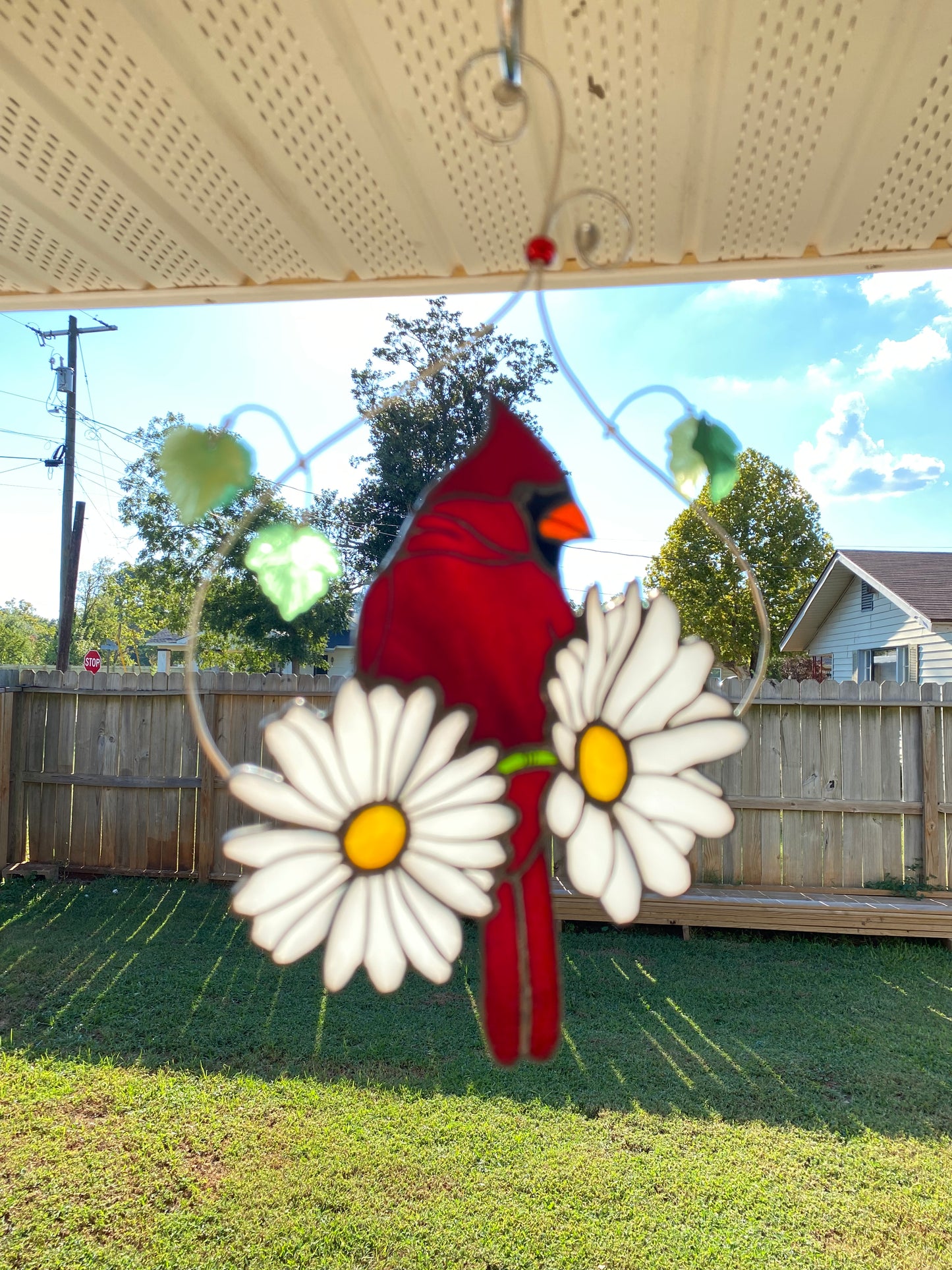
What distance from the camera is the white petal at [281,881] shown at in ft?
2.15

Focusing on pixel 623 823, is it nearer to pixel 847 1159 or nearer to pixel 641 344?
pixel 641 344

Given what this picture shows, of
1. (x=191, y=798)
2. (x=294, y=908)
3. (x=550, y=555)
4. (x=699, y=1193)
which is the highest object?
(x=550, y=555)

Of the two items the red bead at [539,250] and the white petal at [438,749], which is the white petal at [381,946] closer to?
the white petal at [438,749]

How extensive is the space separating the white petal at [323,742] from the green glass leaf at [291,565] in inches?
7.9

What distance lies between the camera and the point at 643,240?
55.2 inches

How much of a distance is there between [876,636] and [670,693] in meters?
11.8

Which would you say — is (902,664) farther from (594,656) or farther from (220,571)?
(594,656)

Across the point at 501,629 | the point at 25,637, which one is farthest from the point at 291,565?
the point at 25,637

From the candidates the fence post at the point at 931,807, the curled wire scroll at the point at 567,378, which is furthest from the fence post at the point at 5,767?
the fence post at the point at 931,807

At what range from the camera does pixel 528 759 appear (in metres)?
0.73

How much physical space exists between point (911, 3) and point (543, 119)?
0.44m

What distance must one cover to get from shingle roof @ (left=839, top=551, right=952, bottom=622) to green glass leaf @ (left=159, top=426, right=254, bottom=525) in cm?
964

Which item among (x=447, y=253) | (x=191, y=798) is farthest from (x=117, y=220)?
(x=191, y=798)

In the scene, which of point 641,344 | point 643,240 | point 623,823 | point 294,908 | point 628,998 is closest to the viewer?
point 294,908
